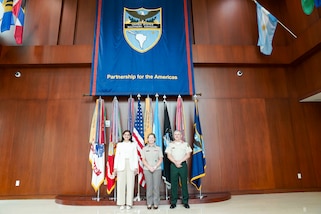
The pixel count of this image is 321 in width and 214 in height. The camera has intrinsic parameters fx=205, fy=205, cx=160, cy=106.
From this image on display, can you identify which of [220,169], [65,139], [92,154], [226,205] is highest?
[65,139]

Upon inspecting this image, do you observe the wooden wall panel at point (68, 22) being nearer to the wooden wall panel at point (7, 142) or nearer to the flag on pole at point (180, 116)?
the wooden wall panel at point (7, 142)

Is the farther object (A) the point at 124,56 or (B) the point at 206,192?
(A) the point at 124,56

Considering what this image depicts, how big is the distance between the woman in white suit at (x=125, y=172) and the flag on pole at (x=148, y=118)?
2.62 ft

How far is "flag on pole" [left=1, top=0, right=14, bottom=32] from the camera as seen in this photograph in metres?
4.46

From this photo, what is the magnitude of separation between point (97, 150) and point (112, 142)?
380 mm

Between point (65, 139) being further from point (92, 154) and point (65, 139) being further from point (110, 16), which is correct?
point (110, 16)

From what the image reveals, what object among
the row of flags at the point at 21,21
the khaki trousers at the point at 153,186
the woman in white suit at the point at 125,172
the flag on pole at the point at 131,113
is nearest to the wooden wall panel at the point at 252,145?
the row of flags at the point at 21,21

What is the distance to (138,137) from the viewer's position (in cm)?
436

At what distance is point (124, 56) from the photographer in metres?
4.98

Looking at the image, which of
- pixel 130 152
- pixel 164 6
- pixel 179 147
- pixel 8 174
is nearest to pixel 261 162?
pixel 179 147

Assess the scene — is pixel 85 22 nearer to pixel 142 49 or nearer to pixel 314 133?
pixel 142 49

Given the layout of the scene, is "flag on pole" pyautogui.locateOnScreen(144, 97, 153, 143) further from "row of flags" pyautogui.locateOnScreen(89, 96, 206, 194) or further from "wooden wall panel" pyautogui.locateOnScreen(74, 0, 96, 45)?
"wooden wall panel" pyautogui.locateOnScreen(74, 0, 96, 45)

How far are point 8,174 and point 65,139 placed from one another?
1.43 meters

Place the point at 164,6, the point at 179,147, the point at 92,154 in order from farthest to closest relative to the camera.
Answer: the point at 164,6, the point at 92,154, the point at 179,147
